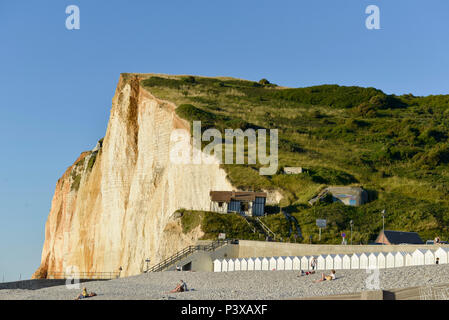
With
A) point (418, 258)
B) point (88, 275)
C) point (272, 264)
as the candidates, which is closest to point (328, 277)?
point (418, 258)

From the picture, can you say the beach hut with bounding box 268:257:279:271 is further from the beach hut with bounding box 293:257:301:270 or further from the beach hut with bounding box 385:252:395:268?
the beach hut with bounding box 385:252:395:268

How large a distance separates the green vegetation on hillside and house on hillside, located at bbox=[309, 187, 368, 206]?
75 centimetres

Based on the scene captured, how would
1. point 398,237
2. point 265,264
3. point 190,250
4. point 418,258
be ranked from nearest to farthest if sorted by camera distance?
point 418,258
point 265,264
point 190,250
point 398,237

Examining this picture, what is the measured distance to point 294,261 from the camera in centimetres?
3491

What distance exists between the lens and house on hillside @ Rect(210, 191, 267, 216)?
49125mm

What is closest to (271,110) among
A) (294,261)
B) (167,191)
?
(167,191)

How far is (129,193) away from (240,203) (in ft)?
67.7

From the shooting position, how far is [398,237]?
42.7 meters

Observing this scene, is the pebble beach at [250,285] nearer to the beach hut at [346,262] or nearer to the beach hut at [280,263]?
the beach hut at [280,263]

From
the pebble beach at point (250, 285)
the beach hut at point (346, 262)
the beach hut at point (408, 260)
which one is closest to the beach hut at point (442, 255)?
the beach hut at point (408, 260)

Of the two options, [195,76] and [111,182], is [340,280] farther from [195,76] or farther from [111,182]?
[195,76]

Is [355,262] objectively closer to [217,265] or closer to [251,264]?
[251,264]

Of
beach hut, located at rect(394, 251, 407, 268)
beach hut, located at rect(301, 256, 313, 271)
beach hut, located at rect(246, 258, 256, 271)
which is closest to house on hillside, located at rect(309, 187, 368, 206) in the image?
beach hut, located at rect(246, 258, 256, 271)
